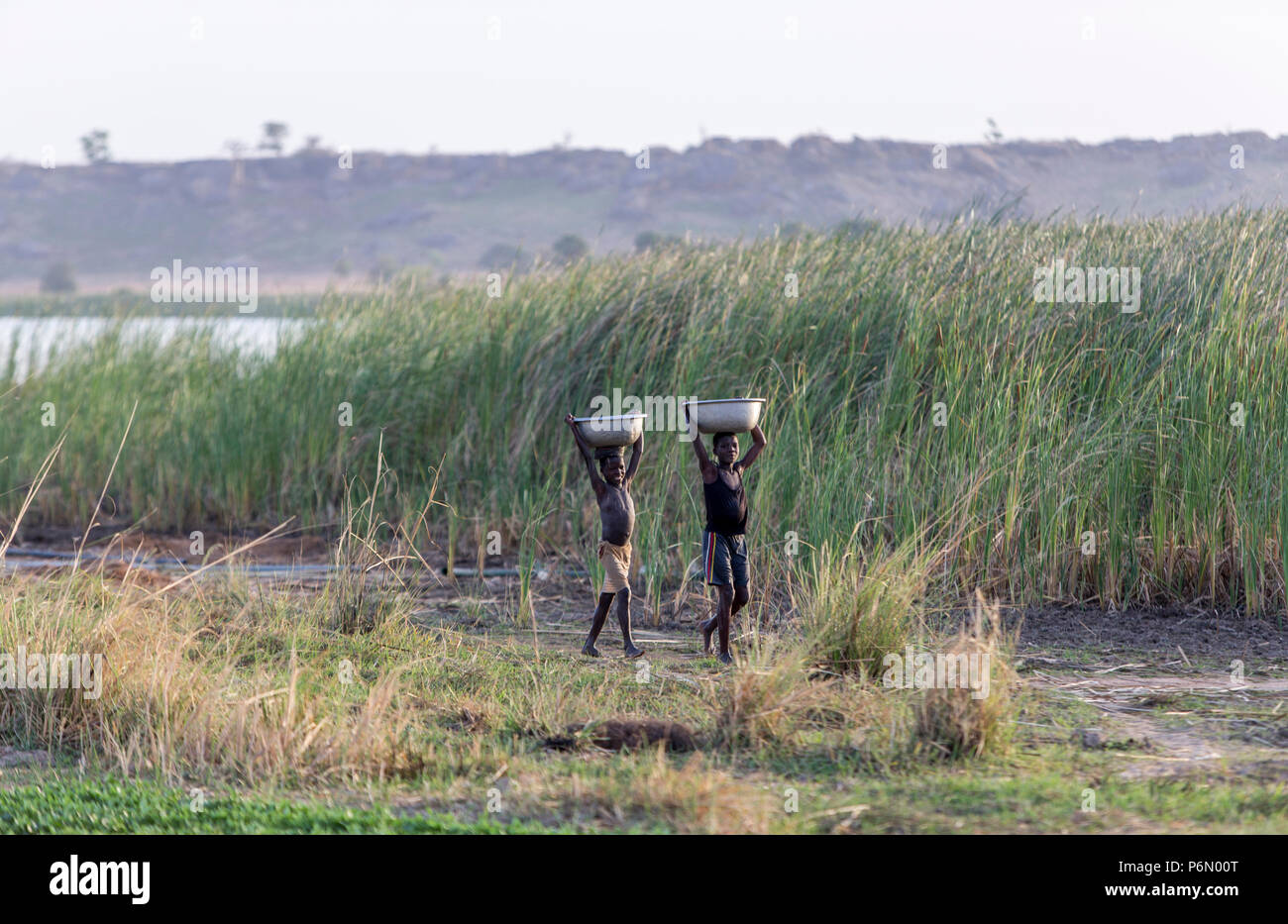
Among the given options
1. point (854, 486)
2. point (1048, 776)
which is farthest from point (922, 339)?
point (1048, 776)

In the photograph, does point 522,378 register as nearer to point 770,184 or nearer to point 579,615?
point 579,615

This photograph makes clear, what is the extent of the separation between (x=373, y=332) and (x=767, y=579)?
5.26 m

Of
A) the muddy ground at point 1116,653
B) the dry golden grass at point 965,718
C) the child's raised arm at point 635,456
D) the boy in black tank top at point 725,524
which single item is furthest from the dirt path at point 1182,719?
the child's raised arm at point 635,456

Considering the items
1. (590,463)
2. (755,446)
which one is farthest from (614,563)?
(755,446)

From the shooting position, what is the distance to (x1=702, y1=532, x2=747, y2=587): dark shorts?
6.02m

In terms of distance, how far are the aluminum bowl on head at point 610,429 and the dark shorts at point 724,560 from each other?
0.60 metres

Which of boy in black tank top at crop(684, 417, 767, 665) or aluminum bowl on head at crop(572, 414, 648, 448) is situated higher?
aluminum bowl on head at crop(572, 414, 648, 448)

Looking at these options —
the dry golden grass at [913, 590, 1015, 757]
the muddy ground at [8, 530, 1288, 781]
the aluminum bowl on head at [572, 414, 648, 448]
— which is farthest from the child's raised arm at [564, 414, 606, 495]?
the dry golden grass at [913, 590, 1015, 757]

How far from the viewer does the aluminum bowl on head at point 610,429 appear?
593 cm

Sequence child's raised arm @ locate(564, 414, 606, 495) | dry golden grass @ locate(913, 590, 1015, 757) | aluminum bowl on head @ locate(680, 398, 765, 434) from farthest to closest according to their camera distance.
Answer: child's raised arm @ locate(564, 414, 606, 495) → aluminum bowl on head @ locate(680, 398, 765, 434) → dry golden grass @ locate(913, 590, 1015, 757)

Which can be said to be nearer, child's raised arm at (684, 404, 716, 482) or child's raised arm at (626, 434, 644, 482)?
child's raised arm at (684, 404, 716, 482)

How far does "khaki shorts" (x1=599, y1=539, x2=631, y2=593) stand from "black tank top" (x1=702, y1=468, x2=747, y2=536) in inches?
18.0

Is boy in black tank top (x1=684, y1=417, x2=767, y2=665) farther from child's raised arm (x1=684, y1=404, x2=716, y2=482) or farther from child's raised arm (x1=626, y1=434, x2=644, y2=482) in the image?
child's raised arm (x1=626, y1=434, x2=644, y2=482)

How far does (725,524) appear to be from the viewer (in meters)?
6.01
